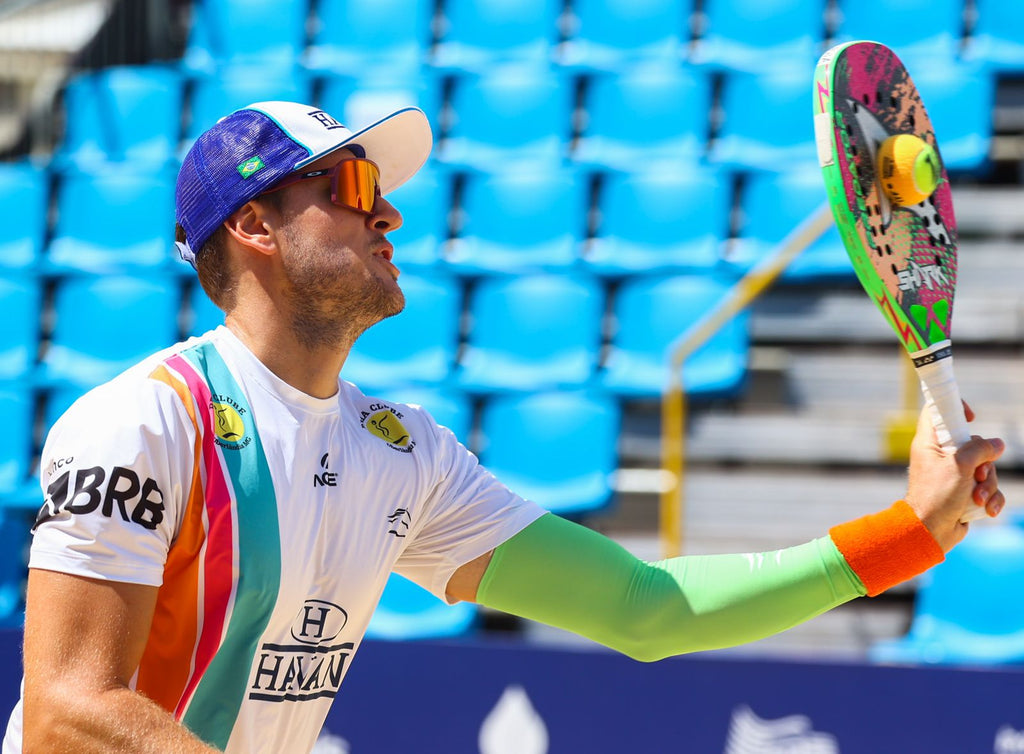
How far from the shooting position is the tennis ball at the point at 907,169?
2293 mm

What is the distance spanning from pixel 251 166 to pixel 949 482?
1.34 m

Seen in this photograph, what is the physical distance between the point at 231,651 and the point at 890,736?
247 centimetres

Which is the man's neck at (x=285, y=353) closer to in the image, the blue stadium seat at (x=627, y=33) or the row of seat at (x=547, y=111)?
the row of seat at (x=547, y=111)

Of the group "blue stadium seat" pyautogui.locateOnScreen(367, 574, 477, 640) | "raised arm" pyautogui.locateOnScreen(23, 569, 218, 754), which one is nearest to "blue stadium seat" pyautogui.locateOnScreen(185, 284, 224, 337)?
"blue stadium seat" pyautogui.locateOnScreen(367, 574, 477, 640)

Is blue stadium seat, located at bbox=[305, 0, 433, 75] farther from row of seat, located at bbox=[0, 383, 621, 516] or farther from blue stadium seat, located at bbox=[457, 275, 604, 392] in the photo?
row of seat, located at bbox=[0, 383, 621, 516]

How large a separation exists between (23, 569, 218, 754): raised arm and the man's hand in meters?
1.34

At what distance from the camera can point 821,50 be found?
7.34 meters

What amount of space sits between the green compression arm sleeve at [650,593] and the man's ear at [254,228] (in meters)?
0.71

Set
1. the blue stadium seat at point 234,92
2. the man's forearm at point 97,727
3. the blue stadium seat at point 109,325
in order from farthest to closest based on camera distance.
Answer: the blue stadium seat at point 234,92
the blue stadium seat at point 109,325
the man's forearm at point 97,727

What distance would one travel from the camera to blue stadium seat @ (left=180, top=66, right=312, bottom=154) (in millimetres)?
7945

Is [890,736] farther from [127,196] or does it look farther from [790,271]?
[127,196]

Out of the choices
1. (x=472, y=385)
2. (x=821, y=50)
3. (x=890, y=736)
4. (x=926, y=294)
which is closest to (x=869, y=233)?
(x=926, y=294)

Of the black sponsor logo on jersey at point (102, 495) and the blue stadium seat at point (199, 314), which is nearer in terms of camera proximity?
the black sponsor logo on jersey at point (102, 495)

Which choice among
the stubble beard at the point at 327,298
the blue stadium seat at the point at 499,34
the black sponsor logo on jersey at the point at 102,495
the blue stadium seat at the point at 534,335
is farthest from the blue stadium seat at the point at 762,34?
the black sponsor logo on jersey at the point at 102,495
